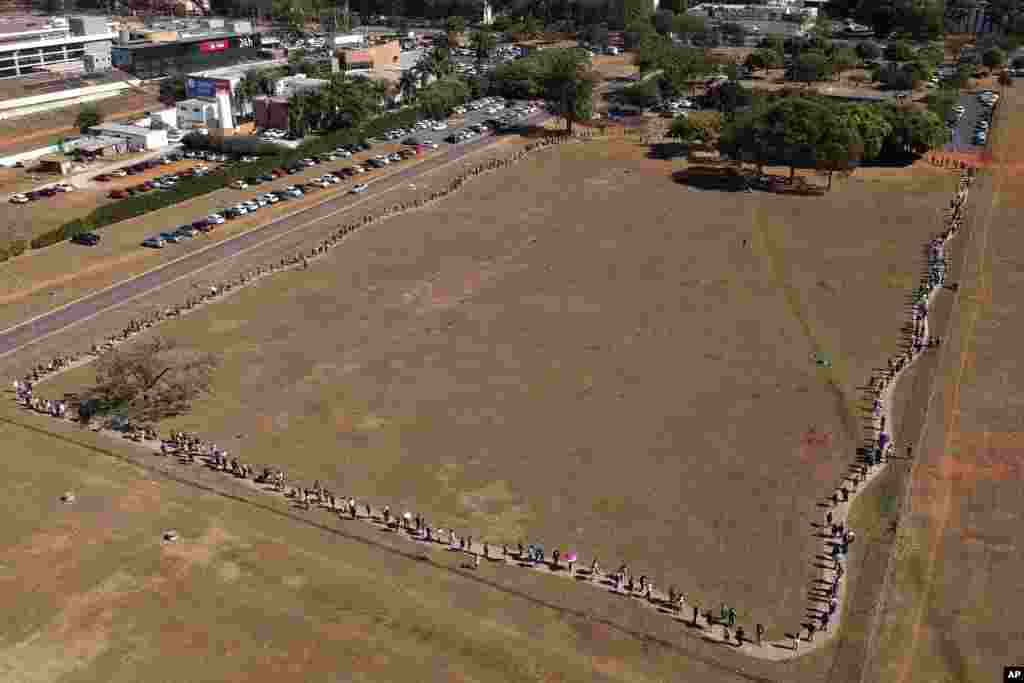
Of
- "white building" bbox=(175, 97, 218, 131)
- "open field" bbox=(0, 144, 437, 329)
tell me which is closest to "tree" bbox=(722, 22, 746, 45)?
"white building" bbox=(175, 97, 218, 131)

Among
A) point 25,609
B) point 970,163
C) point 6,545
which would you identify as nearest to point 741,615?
point 25,609

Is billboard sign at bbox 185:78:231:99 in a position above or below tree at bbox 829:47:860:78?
below

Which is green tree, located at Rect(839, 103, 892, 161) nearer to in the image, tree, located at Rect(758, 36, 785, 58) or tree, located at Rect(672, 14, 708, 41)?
tree, located at Rect(758, 36, 785, 58)

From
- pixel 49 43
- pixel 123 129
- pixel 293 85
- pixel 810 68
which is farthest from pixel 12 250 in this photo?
pixel 810 68

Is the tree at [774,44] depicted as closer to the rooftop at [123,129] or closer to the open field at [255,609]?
the rooftop at [123,129]

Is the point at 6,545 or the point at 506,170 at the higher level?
the point at 506,170

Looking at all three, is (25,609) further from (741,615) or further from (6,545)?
(741,615)

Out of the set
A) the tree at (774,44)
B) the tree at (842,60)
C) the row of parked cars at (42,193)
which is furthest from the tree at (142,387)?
the tree at (774,44)
